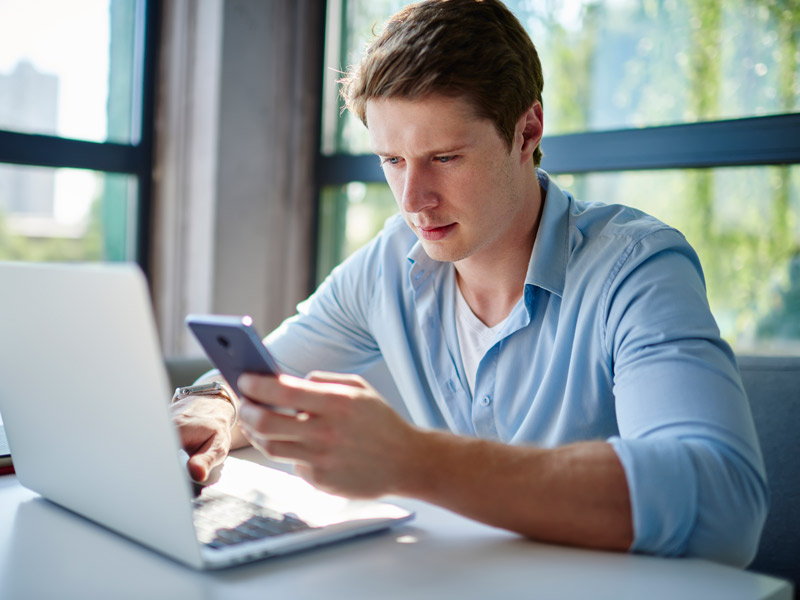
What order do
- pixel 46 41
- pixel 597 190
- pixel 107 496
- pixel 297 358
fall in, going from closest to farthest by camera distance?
pixel 107 496, pixel 297 358, pixel 597 190, pixel 46 41

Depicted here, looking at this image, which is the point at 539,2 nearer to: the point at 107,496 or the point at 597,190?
the point at 597,190

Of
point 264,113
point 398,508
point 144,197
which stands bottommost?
point 398,508

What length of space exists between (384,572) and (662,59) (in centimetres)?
169

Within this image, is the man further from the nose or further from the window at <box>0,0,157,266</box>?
the window at <box>0,0,157,266</box>

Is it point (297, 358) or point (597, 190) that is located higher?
point (597, 190)

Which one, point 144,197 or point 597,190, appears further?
point 144,197

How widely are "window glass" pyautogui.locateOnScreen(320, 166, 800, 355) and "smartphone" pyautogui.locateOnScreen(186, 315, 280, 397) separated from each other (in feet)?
4.38

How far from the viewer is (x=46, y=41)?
2.24m

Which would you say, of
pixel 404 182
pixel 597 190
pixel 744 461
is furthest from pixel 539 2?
pixel 744 461

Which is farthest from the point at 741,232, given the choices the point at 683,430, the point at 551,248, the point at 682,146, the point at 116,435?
the point at 116,435

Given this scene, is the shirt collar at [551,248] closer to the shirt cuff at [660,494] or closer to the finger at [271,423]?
the shirt cuff at [660,494]

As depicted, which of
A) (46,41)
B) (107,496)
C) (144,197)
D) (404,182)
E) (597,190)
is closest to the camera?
(107,496)

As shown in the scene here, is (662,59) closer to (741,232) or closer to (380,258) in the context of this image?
(741,232)

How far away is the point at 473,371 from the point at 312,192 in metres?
1.59
